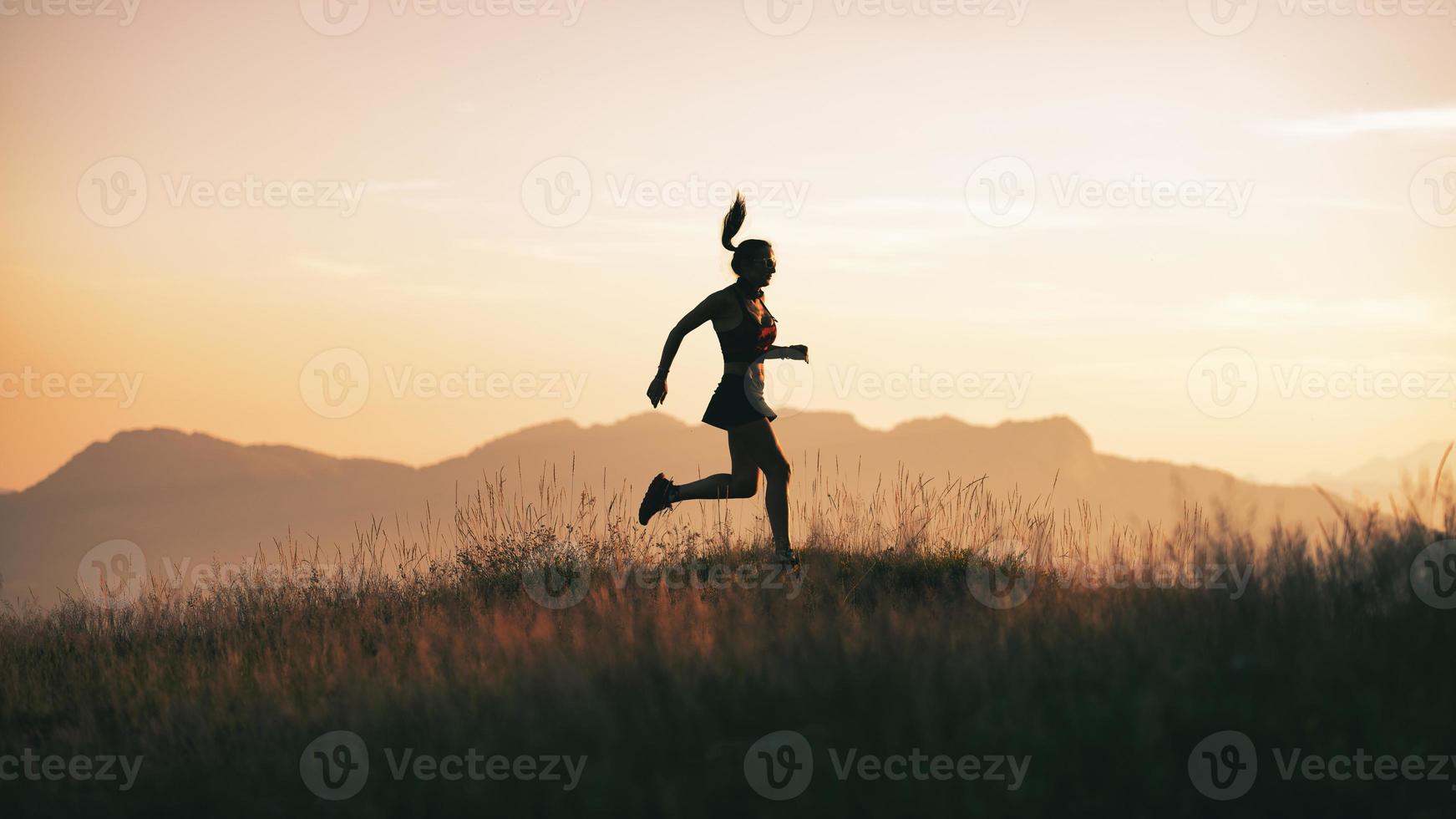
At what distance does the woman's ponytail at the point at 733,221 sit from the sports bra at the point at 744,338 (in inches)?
15.6

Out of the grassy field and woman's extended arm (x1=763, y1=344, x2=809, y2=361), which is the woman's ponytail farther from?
the grassy field

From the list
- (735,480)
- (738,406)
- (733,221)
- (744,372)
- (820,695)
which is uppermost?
(733,221)

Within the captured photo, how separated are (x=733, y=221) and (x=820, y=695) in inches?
185

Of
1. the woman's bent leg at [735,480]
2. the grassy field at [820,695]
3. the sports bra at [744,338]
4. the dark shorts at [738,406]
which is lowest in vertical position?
the grassy field at [820,695]

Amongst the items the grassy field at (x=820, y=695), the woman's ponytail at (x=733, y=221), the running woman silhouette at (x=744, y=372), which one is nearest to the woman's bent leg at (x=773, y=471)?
the running woman silhouette at (x=744, y=372)

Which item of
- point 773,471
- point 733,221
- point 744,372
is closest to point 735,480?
point 773,471

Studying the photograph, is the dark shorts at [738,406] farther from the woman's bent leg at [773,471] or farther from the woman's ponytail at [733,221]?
the woman's ponytail at [733,221]

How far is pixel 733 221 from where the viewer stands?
381 inches

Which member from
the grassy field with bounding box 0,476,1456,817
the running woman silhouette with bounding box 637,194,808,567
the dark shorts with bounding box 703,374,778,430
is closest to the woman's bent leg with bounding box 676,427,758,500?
the running woman silhouette with bounding box 637,194,808,567

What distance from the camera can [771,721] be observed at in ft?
19.4

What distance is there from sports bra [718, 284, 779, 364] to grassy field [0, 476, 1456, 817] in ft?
6.06

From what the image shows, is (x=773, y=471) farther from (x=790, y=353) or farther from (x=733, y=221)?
(x=733, y=221)

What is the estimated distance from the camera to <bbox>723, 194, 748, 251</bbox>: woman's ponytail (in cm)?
967

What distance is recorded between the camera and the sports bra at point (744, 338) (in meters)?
9.37
